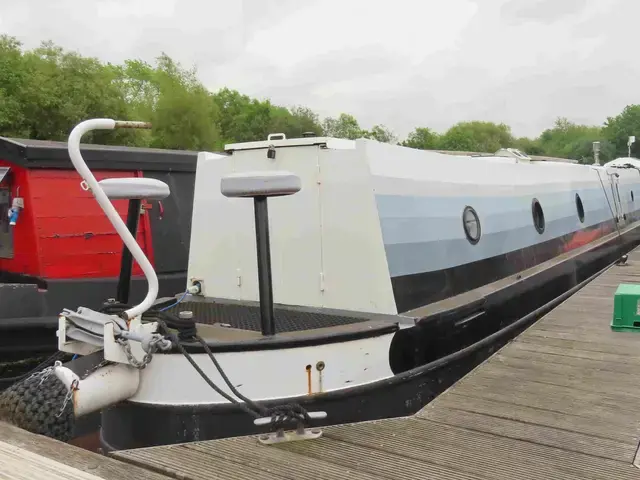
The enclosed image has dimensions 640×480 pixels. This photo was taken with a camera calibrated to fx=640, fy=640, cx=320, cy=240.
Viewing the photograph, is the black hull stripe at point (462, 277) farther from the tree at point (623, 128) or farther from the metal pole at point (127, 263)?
the tree at point (623, 128)

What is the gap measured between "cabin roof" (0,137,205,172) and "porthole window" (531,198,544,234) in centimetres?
387

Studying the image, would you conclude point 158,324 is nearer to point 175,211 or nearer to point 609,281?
point 175,211

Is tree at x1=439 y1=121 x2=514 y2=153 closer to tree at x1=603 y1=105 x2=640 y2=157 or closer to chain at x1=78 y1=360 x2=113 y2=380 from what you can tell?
tree at x1=603 y1=105 x2=640 y2=157

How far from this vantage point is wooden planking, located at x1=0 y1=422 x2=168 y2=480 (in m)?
2.57

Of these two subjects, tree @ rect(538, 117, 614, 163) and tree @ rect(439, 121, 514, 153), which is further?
tree @ rect(538, 117, 614, 163)

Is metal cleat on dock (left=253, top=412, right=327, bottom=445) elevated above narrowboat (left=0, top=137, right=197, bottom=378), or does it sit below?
below

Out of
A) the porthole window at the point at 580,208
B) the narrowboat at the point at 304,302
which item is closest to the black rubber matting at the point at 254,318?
the narrowboat at the point at 304,302

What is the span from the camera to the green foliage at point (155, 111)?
29.7 metres

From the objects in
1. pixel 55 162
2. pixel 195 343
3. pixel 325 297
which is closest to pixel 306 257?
pixel 325 297

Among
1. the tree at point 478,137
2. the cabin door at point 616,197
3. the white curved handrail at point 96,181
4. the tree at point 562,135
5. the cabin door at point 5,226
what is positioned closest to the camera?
the white curved handrail at point 96,181

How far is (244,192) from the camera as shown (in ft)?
11.3

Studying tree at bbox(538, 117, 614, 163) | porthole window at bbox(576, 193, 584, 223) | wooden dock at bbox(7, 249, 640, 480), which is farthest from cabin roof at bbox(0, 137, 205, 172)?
tree at bbox(538, 117, 614, 163)

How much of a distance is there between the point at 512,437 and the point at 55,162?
5.04m

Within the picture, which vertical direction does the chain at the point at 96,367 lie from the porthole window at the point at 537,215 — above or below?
below
